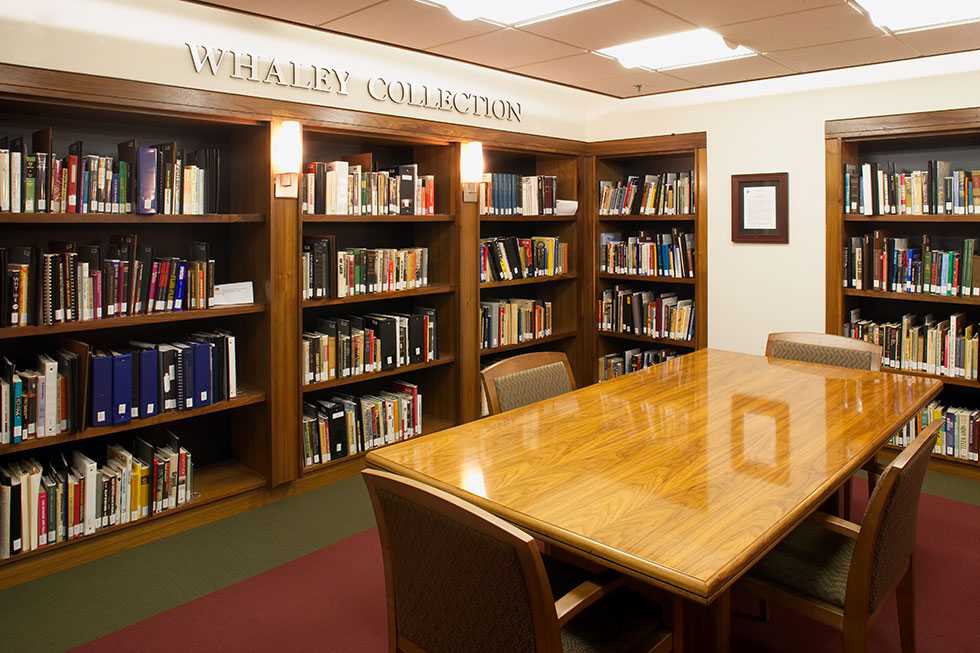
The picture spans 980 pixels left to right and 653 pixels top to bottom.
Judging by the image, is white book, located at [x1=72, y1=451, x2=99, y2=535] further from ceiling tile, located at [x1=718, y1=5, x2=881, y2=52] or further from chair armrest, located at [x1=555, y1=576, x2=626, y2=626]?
ceiling tile, located at [x1=718, y1=5, x2=881, y2=52]

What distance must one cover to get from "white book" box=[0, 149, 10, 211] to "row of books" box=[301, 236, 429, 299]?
1.28m

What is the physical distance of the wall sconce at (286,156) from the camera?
3.55m

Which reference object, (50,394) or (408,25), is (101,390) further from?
(408,25)

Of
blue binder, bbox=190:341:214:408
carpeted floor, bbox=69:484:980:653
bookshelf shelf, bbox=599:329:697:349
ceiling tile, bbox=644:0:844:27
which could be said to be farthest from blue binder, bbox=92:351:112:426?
bookshelf shelf, bbox=599:329:697:349

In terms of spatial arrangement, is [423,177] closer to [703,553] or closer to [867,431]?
[867,431]

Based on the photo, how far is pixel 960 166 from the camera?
14.1 ft

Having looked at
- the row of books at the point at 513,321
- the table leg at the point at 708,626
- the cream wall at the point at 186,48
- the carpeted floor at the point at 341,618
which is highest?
the cream wall at the point at 186,48

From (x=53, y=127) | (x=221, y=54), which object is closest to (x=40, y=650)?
(x=53, y=127)

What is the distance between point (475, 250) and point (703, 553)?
3246 millimetres

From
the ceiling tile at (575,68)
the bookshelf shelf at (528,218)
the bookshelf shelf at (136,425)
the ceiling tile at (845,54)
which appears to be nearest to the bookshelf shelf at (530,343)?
the bookshelf shelf at (528,218)

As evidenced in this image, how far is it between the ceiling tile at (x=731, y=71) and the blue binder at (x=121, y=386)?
3.25 metres

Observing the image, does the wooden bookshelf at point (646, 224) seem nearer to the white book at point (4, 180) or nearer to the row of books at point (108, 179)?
the row of books at point (108, 179)

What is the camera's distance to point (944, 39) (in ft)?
11.7

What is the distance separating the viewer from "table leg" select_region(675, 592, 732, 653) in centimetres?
199
